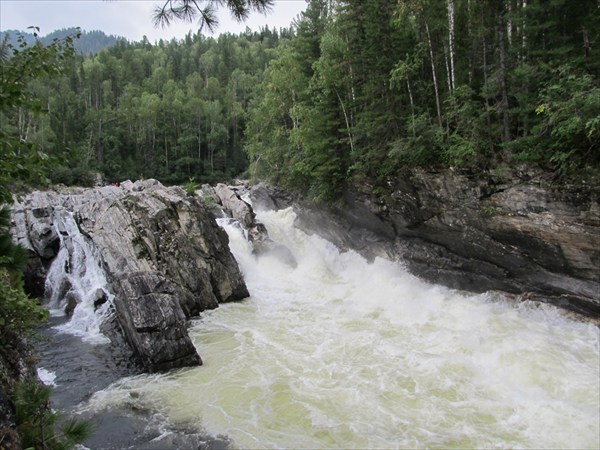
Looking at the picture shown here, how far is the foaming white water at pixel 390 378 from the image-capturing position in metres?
7.68

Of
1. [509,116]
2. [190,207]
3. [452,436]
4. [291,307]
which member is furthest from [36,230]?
[509,116]

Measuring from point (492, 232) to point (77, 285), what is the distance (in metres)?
15.3

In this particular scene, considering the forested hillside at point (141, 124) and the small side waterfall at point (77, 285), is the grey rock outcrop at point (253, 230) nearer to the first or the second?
the small side waterfall at point (77, 285)

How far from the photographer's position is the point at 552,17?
11781 mm

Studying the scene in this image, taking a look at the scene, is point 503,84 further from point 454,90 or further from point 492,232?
point 492,232

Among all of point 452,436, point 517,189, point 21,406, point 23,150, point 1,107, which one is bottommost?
point 452,436

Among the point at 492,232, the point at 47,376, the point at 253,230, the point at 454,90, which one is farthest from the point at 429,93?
the point at 47,376

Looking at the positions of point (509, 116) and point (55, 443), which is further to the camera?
point (509, 116)

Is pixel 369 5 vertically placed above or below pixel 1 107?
above

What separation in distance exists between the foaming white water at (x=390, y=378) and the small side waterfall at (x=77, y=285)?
146 inches

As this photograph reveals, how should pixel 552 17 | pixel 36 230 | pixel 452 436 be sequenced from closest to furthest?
pixel 452 436
pixel 552 17
pixel 36 230

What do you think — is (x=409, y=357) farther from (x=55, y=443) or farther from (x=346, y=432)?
(x=55, y=443)

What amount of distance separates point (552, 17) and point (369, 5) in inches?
294

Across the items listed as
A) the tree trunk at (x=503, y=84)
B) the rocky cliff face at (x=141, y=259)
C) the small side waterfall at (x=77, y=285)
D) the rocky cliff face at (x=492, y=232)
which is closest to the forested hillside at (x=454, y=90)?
the tree trunk at (x=503, y=84)
